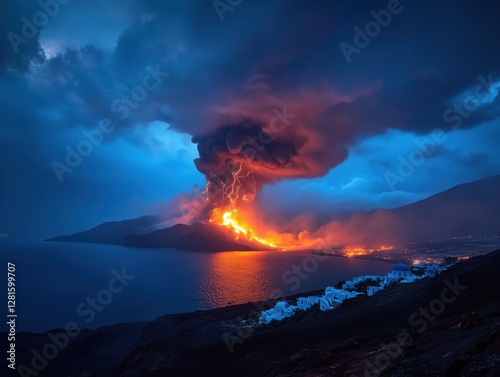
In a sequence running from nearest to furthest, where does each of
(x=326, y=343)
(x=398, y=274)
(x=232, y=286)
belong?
(x=326, y=343) → (x=398, y=274) → (x=232, y=286)

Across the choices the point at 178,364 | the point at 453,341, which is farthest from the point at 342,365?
the point at 178,364

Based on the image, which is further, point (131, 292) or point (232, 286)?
point (232, 286)

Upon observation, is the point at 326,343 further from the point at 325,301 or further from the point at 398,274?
the point at 398,274

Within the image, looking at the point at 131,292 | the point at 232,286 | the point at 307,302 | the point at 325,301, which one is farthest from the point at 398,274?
the point at 131,292

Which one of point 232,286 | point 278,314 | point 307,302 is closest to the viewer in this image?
point 278,314

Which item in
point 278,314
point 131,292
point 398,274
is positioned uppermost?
point 131,292

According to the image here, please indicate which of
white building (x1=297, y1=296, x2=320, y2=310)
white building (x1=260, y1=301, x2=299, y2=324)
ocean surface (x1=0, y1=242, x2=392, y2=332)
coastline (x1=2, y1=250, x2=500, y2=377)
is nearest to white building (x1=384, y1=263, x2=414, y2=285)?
white building (x1=297, y1=296, x2=320, y2=310)

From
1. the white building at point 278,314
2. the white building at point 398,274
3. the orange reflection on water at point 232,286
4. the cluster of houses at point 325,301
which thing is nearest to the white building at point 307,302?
the cluster of houses at point 325,301

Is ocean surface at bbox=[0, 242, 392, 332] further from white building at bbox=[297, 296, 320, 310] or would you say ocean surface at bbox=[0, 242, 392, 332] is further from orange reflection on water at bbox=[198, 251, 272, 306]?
white building at bbox=[297, 296, 320, 310]

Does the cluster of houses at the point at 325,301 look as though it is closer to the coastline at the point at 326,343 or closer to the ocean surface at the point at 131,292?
the coastline at the point at 326,343

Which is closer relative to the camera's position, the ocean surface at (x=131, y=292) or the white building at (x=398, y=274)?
the white building at (x=398, y=274)

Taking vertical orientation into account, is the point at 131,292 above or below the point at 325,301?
above

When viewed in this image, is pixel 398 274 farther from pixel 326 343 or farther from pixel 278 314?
pixel 326 343

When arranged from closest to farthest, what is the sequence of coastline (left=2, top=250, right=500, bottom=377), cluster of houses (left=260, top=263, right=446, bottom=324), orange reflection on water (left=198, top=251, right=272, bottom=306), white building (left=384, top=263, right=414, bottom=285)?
coastline (left=2, top=250, right=500, bottom=377) → cluster of houses (left=260, top=263, right=446, bottom=324) → white building (left=384, top=263, right=414, bottom=285) → orange reflection on water (left=198, top=251, right=272, bottom=306)
